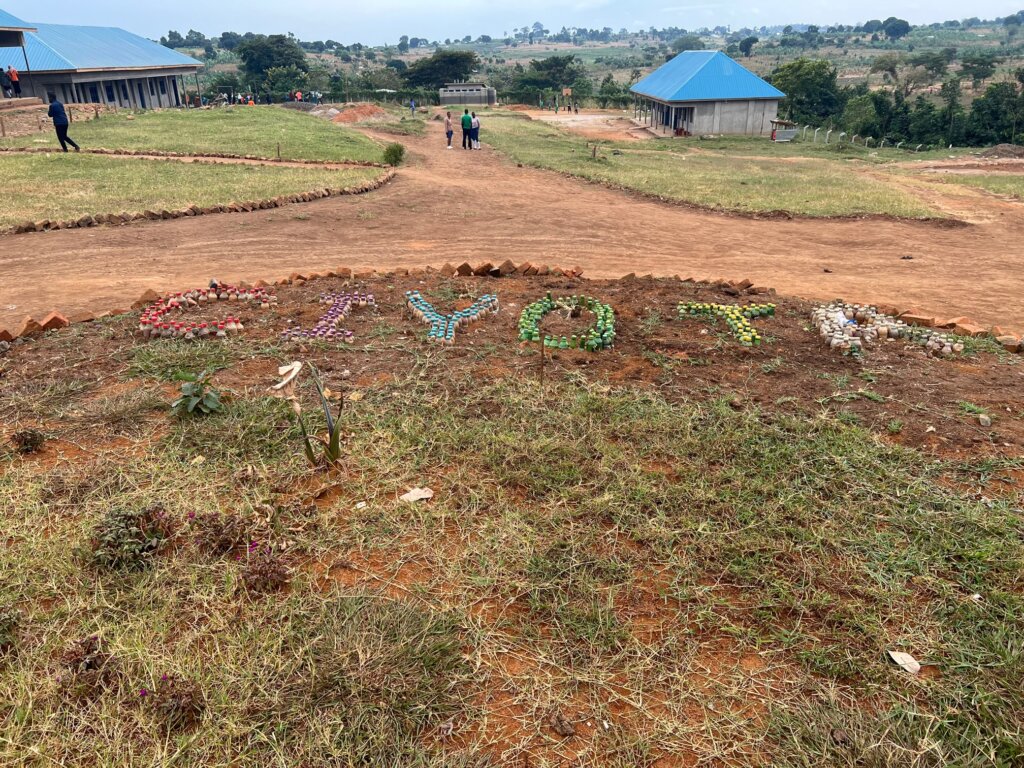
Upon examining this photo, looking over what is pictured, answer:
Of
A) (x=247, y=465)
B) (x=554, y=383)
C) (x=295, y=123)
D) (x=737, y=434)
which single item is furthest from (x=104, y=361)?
(x=295, y=123)

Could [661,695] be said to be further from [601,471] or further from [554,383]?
[554,383]

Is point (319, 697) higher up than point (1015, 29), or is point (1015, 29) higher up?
point (1015, 29)

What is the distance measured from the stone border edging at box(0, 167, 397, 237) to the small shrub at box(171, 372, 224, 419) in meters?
9.32

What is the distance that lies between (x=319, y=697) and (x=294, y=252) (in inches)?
380

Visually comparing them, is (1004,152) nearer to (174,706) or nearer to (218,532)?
(218,532)

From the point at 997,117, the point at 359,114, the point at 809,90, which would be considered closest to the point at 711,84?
the point at 809,90

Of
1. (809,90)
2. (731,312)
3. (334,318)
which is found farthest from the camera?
(809,90)

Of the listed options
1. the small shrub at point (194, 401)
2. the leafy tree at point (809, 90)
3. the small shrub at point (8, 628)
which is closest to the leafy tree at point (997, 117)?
the leafy tree at point (809, 90)

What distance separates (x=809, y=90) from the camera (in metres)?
45.3

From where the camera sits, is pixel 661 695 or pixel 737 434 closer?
pixel 661 695

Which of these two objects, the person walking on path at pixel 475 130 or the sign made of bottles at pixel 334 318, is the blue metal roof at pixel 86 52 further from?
the sign made of bottles at pixel 334 318

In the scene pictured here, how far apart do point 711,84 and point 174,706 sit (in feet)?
141

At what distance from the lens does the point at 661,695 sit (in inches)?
126

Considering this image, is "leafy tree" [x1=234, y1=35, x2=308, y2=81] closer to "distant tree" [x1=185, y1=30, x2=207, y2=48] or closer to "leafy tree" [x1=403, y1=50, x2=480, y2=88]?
"leafy tree" [x1=403, y1=50, x2=480, y2=88]
